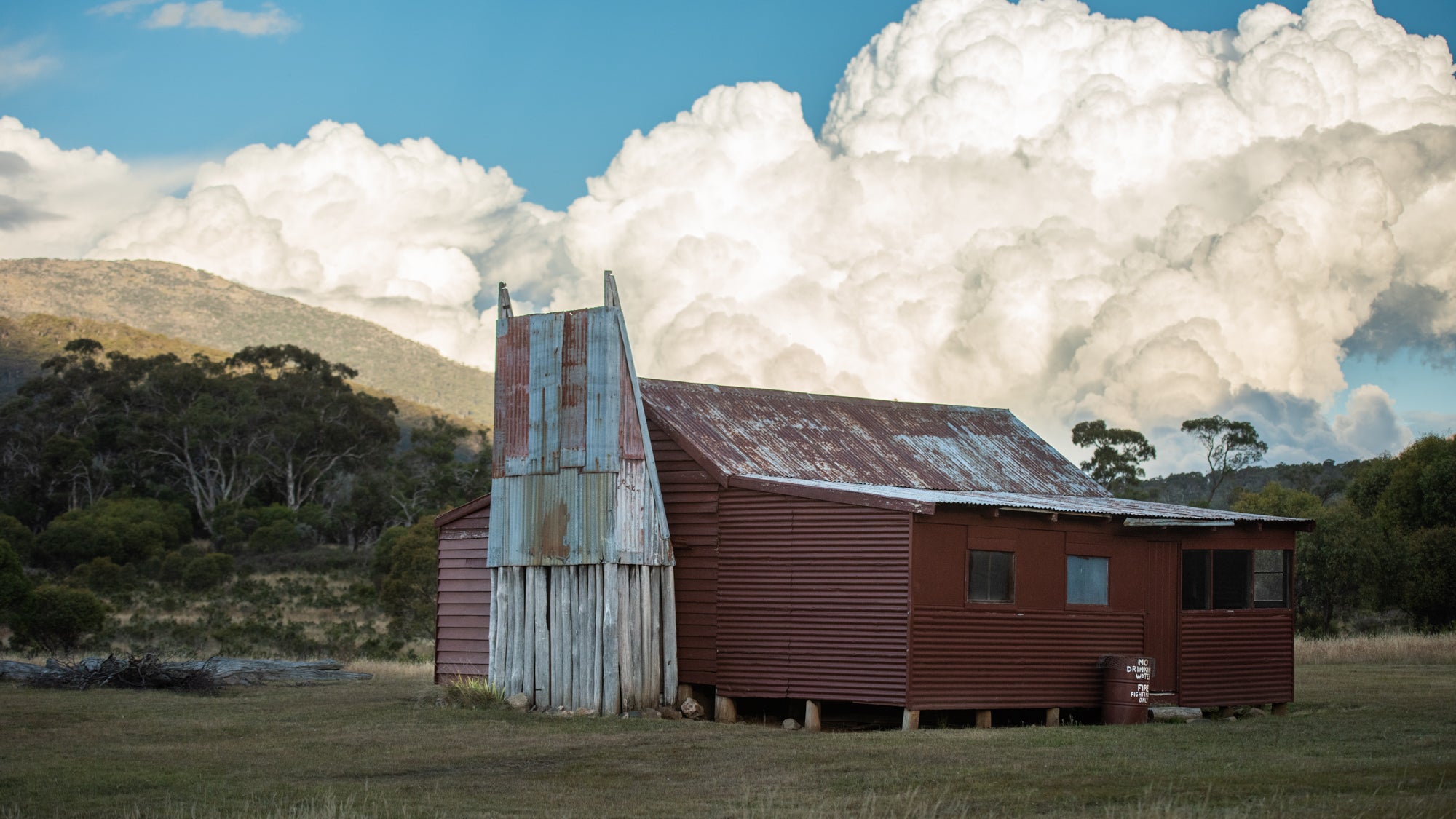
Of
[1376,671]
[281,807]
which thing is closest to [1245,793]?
[281,807]

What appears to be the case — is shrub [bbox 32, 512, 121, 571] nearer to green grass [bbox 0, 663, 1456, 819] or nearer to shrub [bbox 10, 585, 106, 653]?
shrub [bbox 10, 585, 106, 653]

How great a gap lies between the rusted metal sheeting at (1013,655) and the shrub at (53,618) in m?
24.4

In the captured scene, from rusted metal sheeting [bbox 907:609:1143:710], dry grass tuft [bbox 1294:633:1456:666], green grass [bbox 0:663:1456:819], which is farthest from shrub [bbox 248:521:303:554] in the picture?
rusted metal sheeting [bbox 907:609:1143:710]

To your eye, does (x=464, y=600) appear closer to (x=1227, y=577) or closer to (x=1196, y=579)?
(x=1196, y=579)

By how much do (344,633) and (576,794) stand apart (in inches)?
1213

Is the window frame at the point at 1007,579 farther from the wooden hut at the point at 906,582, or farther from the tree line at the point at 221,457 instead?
the tree line at the point at 221,457

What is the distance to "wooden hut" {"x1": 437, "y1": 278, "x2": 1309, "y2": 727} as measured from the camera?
23344 millimetres

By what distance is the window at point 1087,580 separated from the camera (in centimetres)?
2514

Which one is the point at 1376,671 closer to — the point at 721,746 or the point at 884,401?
the point at 884,401

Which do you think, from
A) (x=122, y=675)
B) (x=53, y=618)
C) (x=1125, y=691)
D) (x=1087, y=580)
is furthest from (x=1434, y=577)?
(x=53, y=618)

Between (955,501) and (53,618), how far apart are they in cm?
2551

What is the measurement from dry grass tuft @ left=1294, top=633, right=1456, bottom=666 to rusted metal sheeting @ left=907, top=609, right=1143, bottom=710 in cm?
1424

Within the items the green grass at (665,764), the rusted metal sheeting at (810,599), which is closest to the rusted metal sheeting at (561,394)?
the rusted metal sheeting at (810,599)

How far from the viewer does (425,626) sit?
157 ft
